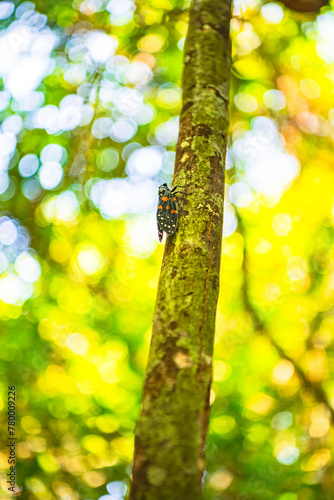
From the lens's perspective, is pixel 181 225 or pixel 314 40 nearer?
pixel 181 225

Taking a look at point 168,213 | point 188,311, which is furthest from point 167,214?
point 188,311

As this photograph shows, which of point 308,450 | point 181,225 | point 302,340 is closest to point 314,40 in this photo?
point 302,340

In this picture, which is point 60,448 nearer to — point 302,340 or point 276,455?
point 276,455

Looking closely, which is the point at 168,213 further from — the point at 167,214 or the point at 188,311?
the point at 188,311

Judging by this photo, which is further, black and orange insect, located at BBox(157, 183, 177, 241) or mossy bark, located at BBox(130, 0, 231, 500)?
black and orange insect, located at BBox(157, 183, 177, 241)

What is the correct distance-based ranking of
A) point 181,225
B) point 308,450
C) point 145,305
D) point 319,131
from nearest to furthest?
point 181,225 < point 308,450 < point 319,131 < point 145,305

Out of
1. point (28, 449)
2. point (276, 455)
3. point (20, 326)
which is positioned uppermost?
point (20, 326)
